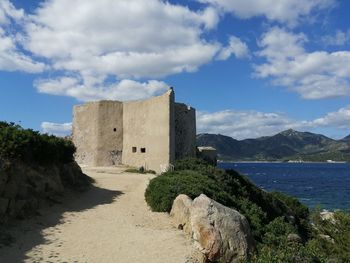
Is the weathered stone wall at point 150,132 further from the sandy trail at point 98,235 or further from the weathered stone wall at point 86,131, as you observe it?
the sandy trail at point 98,235

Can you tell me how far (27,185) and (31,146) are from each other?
2425 mm

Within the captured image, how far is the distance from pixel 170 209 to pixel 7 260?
8.86 meters

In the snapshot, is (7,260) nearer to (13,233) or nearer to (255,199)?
(13,233)

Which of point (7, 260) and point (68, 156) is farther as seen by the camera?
point (68, 156)

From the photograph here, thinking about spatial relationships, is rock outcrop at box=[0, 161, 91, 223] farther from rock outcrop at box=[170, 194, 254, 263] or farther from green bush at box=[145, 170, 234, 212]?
rock outcrop at box=[170, 194, 254, 263]

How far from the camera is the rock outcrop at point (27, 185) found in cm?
1884

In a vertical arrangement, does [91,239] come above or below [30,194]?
below

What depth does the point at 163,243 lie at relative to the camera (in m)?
17.8

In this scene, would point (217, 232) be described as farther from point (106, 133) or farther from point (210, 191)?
point (106, 133)

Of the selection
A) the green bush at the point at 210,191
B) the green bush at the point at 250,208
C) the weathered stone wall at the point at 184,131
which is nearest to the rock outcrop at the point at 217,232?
the green bush at the point at 250,208

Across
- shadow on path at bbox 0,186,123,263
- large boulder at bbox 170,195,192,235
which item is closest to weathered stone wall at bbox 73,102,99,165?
shadow on path at bbox 0,186,123,263

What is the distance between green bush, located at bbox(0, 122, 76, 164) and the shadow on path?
218 cm

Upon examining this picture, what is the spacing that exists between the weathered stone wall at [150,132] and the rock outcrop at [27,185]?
1102 centimetres

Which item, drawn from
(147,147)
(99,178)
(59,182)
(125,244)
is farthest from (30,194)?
(147,147)
